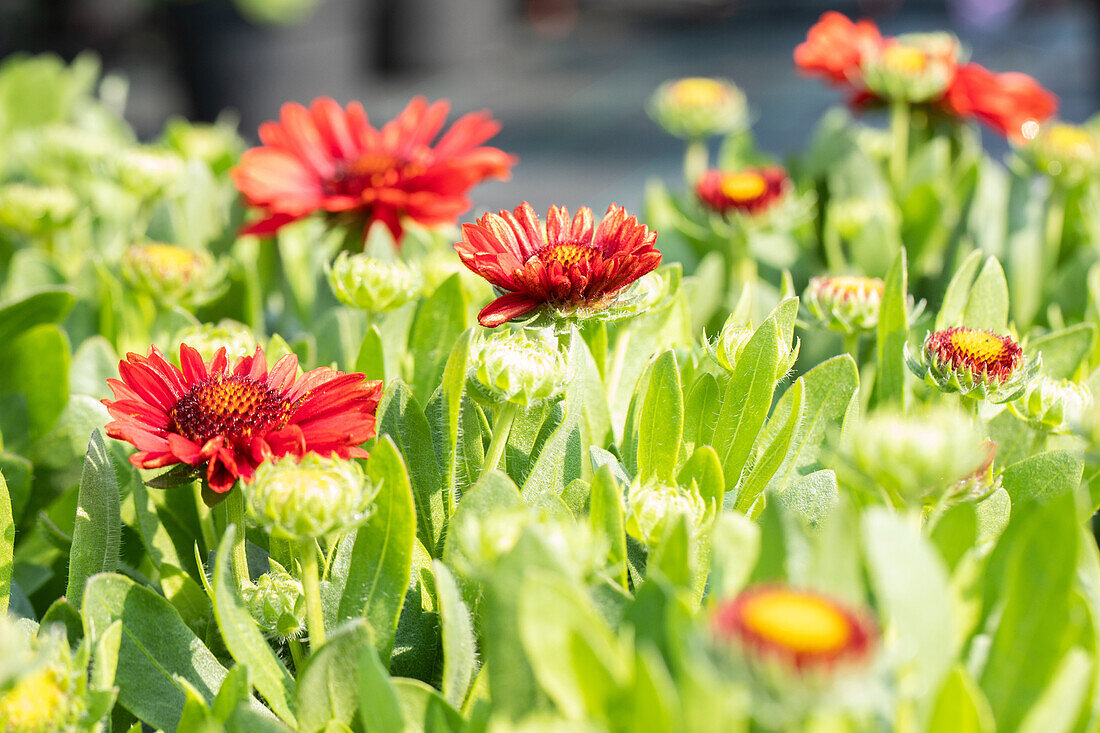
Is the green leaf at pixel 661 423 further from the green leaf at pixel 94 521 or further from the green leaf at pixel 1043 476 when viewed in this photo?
the green leaf at pixel 94 521

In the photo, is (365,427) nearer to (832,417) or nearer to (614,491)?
(614,491)

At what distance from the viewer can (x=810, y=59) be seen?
1.36 m

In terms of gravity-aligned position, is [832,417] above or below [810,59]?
below

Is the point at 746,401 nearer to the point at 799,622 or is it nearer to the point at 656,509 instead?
the point at 656,509

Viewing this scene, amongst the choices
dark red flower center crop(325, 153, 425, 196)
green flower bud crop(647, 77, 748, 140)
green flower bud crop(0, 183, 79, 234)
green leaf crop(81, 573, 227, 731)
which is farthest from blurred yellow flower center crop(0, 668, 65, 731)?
green flower bud crop(647, 77, 748, 140)

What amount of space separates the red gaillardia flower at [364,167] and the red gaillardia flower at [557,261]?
1.10 ft

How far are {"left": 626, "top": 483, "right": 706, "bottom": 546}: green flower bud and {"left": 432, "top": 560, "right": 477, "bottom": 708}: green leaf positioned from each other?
4.4 inches

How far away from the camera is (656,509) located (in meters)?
0.58

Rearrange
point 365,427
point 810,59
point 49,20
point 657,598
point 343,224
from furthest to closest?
point 49,20 → point 810,59 → point 343,224 → point 365,427 → point 657,598

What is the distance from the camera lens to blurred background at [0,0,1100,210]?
3.97 m

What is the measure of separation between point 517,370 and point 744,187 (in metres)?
0.62

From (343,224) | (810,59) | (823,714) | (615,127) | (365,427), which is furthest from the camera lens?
(615,127)

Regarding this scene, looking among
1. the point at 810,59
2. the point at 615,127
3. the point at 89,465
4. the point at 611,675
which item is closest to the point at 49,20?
the point at 615,127

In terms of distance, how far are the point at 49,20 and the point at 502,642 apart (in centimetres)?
541
